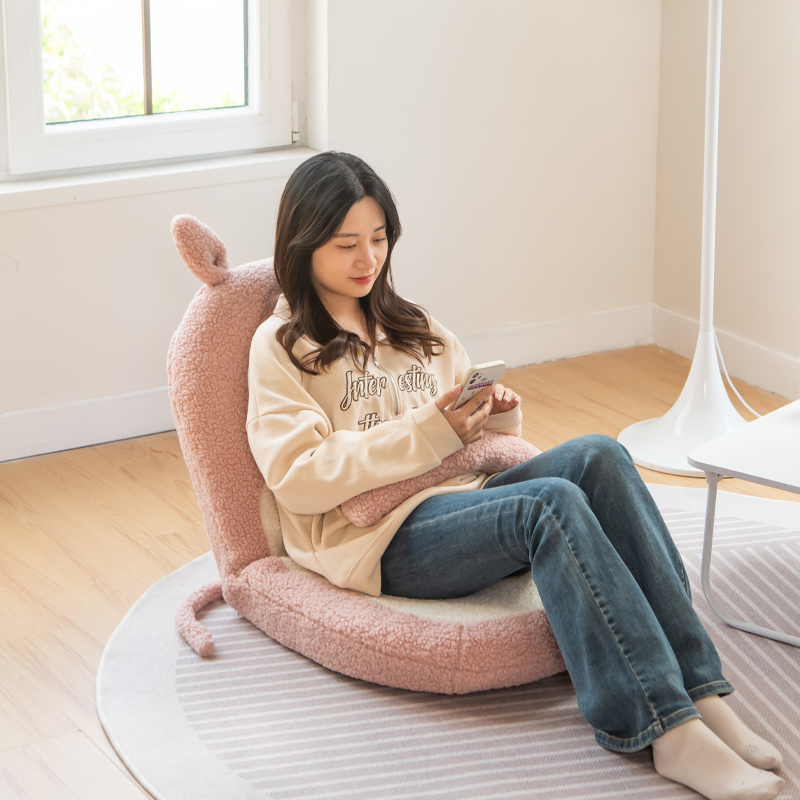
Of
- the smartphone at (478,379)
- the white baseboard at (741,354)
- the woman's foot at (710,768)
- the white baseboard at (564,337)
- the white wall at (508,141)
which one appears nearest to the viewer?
the woman's foot at (710,768)

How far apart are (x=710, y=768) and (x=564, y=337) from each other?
82.6 inches

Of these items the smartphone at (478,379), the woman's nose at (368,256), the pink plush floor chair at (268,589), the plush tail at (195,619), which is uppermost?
the woman's nose at (368,256)

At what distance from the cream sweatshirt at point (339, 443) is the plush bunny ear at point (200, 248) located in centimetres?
16

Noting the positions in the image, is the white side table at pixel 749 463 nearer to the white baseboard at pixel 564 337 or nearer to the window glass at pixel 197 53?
the white baseboard at pixel 564 337

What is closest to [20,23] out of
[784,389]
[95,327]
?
[95,327]

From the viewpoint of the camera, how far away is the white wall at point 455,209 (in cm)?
267

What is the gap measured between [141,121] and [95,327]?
20.6 inches

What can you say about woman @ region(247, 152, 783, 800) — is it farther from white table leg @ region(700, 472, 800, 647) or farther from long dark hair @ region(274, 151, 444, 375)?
white table leg @ region(700, 472, 800, 647)

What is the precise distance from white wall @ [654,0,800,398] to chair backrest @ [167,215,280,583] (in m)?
1.72

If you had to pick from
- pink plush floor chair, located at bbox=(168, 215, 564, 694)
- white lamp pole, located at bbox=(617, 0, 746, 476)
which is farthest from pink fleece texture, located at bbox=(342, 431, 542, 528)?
white lamp pole, located at bbox=(617, 0, 746, 476)

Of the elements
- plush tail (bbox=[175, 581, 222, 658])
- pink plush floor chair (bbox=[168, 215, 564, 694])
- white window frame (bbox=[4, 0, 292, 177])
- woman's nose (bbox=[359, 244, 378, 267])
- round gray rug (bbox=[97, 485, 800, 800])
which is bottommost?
round gray rug (bbox=[97, 485, 800, 800])

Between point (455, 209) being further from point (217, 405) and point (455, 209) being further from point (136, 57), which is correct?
point (217, 405)

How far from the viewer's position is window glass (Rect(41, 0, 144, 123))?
8.48 feet

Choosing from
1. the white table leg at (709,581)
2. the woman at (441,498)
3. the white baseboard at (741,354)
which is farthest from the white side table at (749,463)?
the white baseboard at (741,354)
